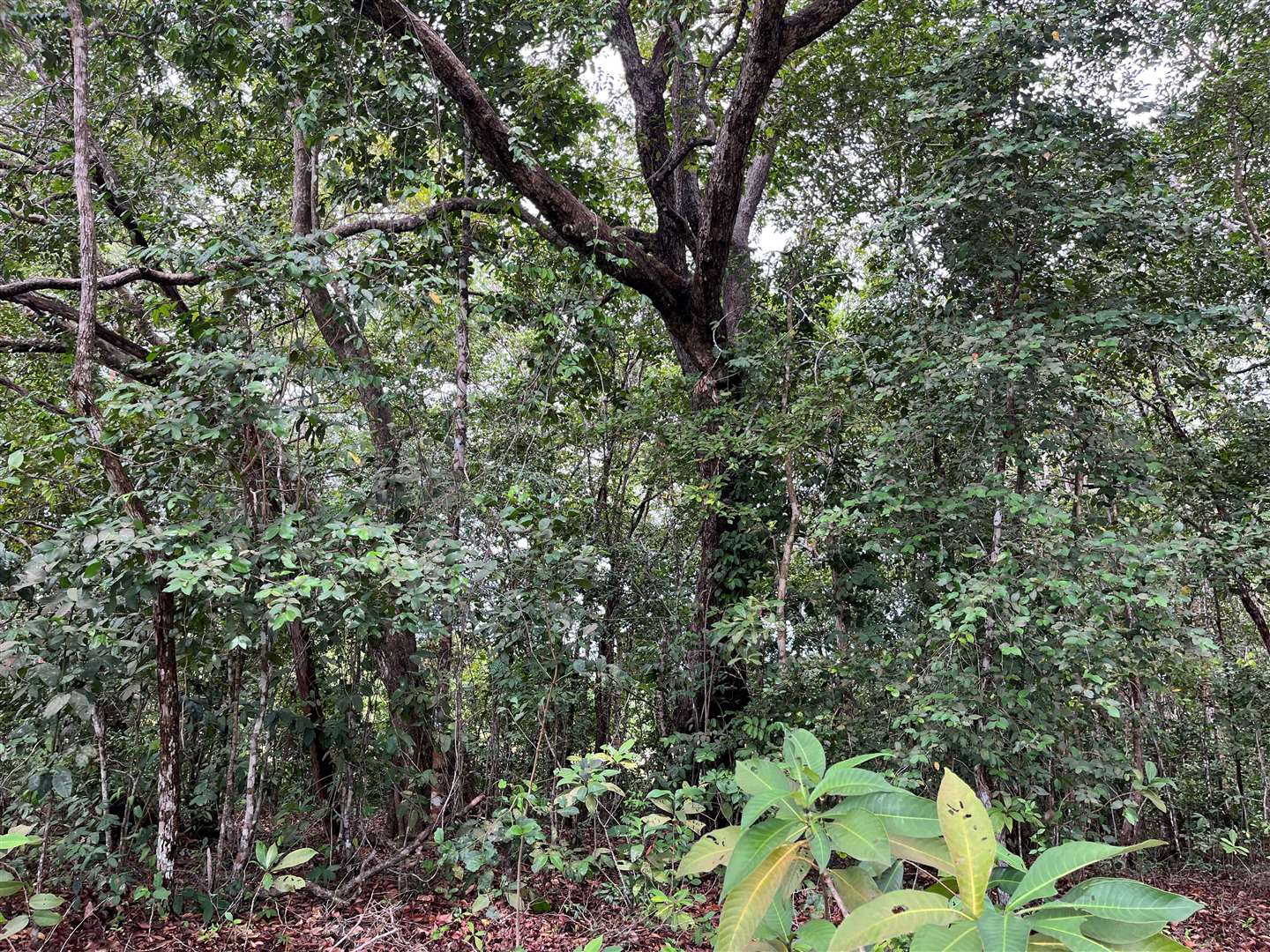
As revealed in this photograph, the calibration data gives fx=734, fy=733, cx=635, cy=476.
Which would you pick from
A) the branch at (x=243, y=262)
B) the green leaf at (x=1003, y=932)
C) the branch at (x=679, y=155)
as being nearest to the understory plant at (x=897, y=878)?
the green leaf at (x=1003, y=932)

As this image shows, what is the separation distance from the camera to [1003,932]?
0.88m

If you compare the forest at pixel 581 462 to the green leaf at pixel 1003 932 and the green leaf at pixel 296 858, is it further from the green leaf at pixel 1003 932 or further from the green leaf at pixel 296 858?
the green leaf at pixel 1003 932

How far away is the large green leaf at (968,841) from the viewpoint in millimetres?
938

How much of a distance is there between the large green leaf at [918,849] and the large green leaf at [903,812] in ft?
0.10

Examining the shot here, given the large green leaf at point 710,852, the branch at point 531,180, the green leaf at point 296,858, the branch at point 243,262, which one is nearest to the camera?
the large green leaf at point 710,852

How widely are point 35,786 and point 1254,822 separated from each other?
7456 mm

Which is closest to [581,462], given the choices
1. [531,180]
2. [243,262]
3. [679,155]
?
[531,180]

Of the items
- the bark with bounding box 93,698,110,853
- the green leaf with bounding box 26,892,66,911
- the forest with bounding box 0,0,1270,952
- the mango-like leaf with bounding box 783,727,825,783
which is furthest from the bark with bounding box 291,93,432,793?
the mango-like leaf with bounding box 783,727,825,783

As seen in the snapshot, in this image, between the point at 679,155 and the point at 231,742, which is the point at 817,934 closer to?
the point at 231,742

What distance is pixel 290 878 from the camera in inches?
110

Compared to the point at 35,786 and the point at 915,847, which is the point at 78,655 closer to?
the point at 35,786

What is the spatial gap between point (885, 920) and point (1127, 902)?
296mm

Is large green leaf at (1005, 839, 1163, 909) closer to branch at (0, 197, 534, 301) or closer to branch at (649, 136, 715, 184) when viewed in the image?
branch at (0, 197, 534, 301)

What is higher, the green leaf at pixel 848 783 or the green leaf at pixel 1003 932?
the green leaf at pixel 848 783
